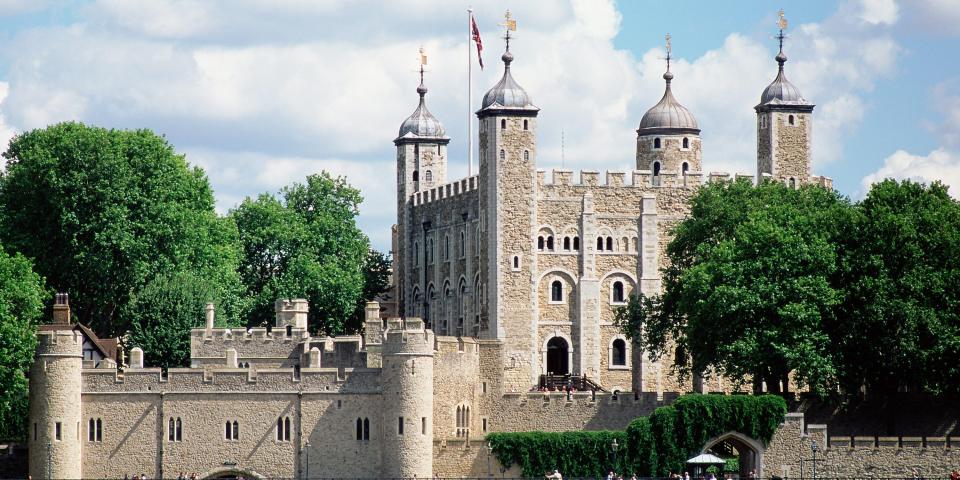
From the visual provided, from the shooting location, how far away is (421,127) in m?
119

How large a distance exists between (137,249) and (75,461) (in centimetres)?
2224

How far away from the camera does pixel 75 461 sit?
80.4m

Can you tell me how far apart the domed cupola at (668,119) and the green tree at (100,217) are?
71.0ft

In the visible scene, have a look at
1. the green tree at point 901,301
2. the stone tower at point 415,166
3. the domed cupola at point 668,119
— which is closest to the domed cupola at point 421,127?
the stone tower at point 415,166

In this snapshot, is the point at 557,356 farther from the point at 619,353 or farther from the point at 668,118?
the point at 668,118

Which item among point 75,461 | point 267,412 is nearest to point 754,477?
point 267,412

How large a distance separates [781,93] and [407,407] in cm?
3519

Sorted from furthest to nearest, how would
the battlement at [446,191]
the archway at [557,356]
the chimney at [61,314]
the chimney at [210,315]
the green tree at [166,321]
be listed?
the battlement at [446,191] < the archway at [557,356] < the green tree at [166,321] < the chimney at [61,314] < the chimney at [210,315]

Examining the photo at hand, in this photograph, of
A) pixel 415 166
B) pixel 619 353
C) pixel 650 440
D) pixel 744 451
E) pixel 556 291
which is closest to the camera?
pixel 650 440

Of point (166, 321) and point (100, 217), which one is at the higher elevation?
point (100, 217)

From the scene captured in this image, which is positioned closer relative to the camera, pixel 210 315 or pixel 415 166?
pixel 210 315

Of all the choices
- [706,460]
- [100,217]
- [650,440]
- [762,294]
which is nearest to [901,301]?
[762,294]

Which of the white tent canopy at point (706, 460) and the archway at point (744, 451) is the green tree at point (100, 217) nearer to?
the archway at point (744, 451)

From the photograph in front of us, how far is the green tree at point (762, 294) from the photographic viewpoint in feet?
276
